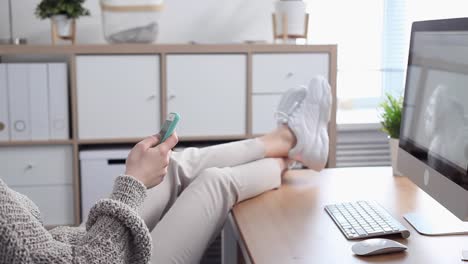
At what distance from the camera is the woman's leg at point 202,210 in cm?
149

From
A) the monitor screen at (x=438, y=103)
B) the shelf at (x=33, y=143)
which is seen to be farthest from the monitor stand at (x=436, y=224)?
the shelf at (x=33, y=143)

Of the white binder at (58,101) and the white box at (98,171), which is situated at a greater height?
the white binder at (58,101)

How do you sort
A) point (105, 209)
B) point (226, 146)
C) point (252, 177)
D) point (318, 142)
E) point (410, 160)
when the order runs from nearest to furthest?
point (105, 209)
point (410, 160)
point (252, 177)
point (226, 146)
point (318, 142)

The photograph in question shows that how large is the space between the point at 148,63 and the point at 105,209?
1.78m

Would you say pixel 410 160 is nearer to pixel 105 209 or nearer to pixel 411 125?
pixel 411 125

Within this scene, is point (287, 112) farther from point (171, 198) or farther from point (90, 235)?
point (90, 235)

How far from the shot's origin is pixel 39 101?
110 inches

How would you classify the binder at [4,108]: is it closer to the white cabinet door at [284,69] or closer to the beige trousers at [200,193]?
the white cabinet door at [284,69]

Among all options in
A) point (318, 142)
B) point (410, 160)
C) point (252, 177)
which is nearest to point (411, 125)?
point (410, 160)

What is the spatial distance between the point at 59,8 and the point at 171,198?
4.79ft

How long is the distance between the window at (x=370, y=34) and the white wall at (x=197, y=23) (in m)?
0.31

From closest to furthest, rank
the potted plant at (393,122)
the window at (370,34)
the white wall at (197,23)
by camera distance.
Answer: the potted plant at (393,122), the white wall at (197,23), the window at (370,34)

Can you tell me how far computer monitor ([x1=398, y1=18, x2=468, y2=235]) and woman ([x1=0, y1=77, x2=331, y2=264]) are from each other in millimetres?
459

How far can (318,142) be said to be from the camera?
2.16 meters
